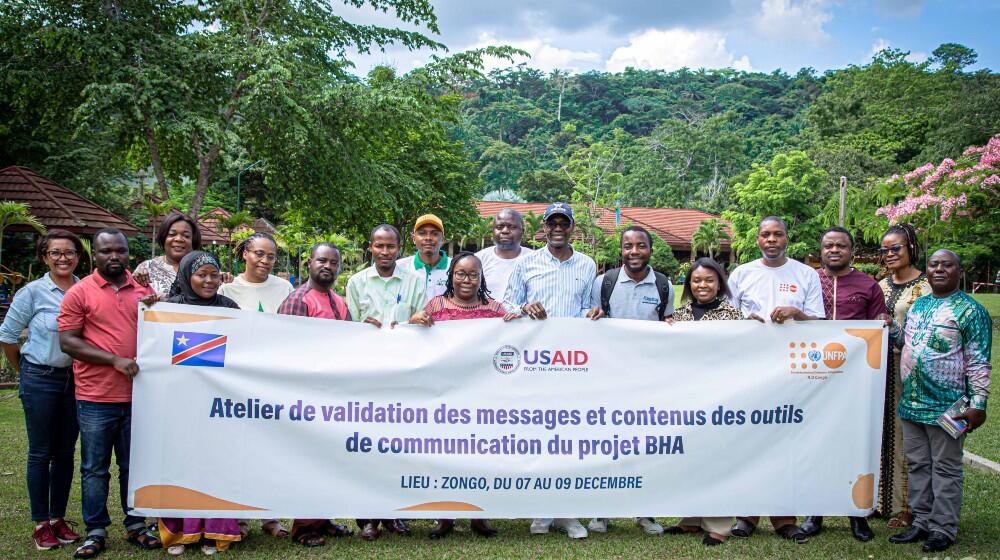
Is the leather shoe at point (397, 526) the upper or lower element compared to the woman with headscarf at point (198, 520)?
lower

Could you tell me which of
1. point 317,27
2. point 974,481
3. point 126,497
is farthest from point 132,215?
point 974,481

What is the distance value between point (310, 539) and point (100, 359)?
166cm

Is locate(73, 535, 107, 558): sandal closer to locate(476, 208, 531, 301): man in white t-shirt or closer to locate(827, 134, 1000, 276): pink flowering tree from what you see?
locate(476, 208, 531, 301): man in white t-shirt

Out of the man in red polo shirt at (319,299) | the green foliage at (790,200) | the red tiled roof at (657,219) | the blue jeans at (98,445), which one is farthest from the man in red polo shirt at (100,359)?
the red tiled roof at (657,219)

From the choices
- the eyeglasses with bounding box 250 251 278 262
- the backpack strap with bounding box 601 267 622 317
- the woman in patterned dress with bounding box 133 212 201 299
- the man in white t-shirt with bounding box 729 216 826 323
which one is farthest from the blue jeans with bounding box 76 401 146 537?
the man in white t-shirt with bounding box 729 216 826 323

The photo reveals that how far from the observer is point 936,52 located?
253ft

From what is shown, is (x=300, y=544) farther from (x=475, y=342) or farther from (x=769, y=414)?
(x=769, y=414)

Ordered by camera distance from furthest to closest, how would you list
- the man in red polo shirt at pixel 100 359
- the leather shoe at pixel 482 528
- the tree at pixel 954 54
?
the tree at pixel 954 54 < the leather shoe at pixel 482 528 < the man in red polo shirt at pixel 100 359

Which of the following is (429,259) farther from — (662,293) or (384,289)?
(662,293)

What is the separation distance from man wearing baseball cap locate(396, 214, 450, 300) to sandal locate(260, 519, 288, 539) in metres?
1.87

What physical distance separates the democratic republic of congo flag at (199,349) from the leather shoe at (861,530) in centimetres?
421

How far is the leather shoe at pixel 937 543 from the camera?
4.85 meters

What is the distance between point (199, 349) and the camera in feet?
15.6

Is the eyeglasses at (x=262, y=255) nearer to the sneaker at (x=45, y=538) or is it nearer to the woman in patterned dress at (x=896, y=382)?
the sneaker at (x=45, y=538)
